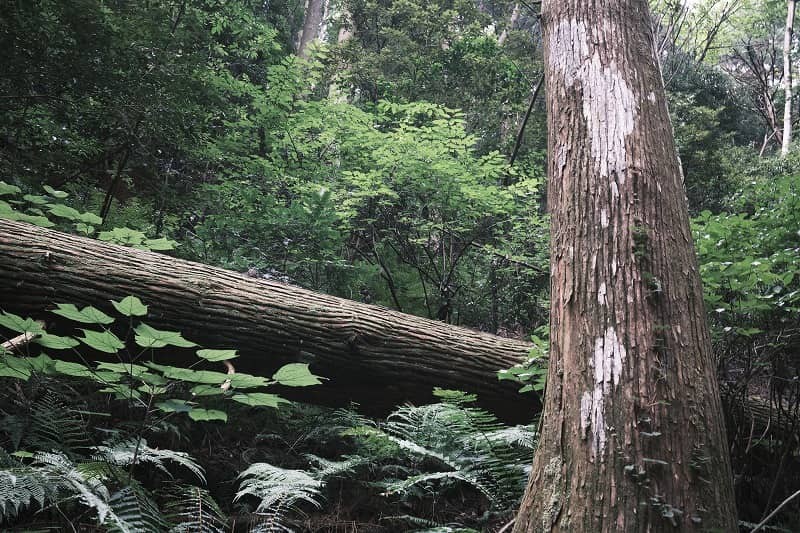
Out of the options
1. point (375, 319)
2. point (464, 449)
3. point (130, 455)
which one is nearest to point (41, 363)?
point (130, 455)

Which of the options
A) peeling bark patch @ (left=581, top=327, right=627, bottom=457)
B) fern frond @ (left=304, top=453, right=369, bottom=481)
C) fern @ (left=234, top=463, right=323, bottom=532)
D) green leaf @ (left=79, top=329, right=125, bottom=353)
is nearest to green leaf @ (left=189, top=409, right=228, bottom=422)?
fern @ (left=234, top=463, right=323, bottom=532)

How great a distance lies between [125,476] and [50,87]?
4923mm

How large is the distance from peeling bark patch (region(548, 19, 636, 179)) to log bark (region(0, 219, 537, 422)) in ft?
6.28

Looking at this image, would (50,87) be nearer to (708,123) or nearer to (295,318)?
(295,318)

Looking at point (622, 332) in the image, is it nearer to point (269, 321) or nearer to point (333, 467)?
point (333, 467)

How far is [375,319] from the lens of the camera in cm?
383

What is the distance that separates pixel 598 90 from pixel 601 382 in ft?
5.02

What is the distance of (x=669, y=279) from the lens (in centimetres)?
214

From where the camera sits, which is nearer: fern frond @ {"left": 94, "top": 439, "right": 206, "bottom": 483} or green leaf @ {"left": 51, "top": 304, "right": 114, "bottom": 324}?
green leaf @ {"left": 51, "top": 304, "right": 114, "bottom": 324}

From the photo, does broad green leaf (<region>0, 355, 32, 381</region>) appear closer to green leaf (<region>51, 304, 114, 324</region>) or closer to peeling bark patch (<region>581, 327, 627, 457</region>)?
green leaf (<region>51, 304, 114, 324</region>)

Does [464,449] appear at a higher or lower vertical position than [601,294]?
lower

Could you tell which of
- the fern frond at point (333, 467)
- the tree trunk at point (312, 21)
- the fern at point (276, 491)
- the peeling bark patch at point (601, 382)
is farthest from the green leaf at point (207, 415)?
the tree trunk at point (312, 21)

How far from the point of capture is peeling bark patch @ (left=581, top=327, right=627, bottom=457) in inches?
73.9

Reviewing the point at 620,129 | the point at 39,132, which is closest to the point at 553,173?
the point at 620,129
